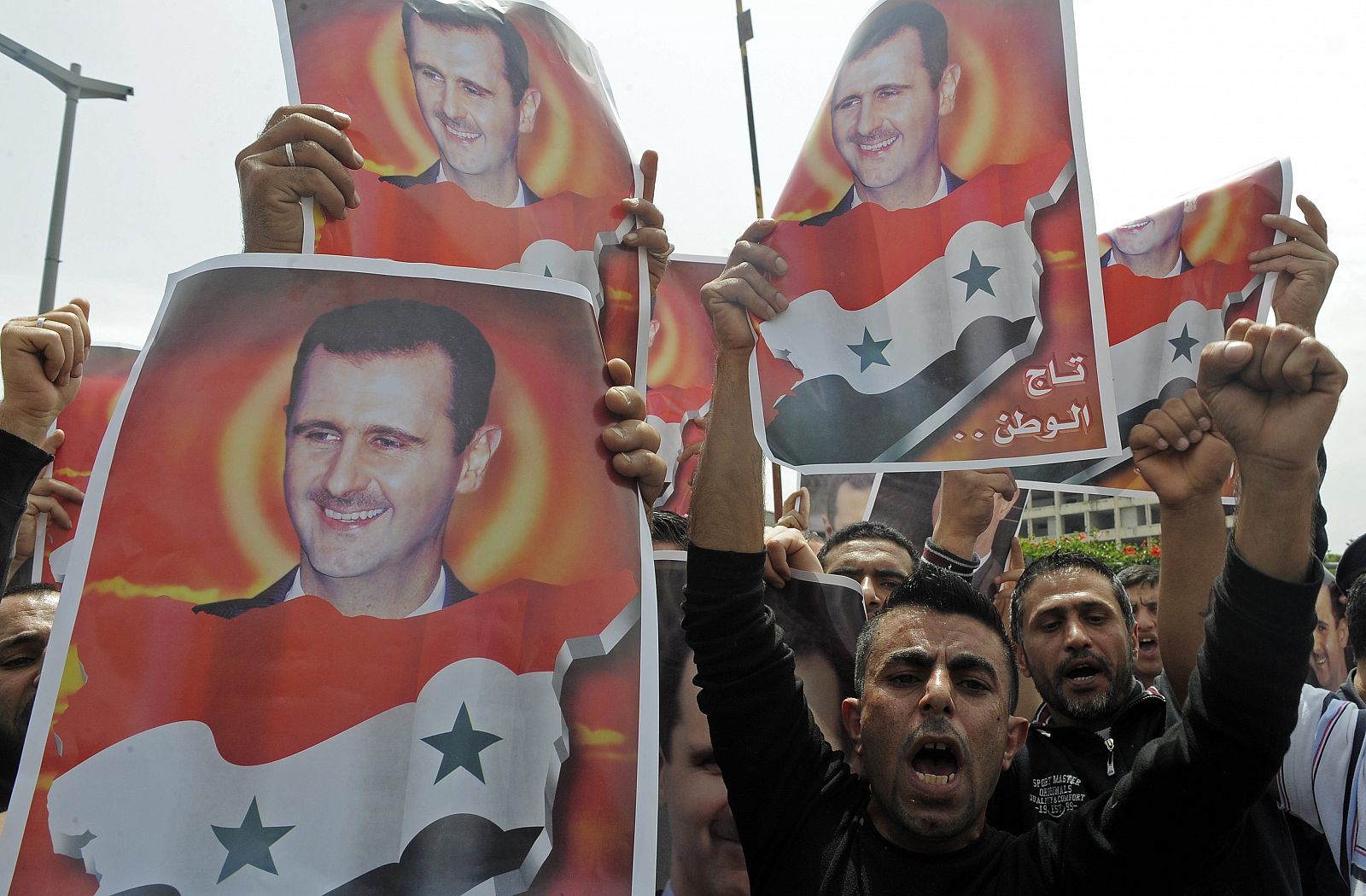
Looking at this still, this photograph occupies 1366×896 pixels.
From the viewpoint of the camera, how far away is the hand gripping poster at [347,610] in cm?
174

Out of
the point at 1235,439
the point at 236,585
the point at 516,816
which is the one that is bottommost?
the point at 516,816

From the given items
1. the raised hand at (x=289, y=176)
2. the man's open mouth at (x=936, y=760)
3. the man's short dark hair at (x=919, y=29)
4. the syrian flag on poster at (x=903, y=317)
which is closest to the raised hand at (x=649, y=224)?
the syrian flag on poster at (x=903, y=317)

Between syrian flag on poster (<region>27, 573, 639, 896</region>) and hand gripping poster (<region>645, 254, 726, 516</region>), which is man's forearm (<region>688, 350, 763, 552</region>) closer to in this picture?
syrian flag on poster (<region>27, 573, 639, 896</region>)

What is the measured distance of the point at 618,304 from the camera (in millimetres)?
2633

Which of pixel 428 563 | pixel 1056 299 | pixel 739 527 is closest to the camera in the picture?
pixel 428 563

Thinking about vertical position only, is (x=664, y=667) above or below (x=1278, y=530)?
below

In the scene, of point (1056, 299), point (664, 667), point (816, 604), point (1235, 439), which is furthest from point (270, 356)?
point (1056, 299)

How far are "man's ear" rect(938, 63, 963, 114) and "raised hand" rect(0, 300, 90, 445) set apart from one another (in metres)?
2.36

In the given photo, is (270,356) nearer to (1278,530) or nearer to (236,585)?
(236,585)

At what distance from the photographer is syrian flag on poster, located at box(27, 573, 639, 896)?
1.72 meters

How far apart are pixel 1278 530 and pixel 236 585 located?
6.08 ft

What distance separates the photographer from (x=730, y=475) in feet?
8.07

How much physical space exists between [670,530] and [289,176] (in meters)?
1.37

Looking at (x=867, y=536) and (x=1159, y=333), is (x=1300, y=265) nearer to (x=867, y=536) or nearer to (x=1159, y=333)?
(x=1159, y=333)
